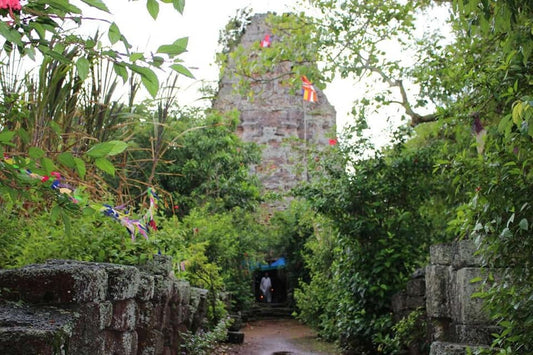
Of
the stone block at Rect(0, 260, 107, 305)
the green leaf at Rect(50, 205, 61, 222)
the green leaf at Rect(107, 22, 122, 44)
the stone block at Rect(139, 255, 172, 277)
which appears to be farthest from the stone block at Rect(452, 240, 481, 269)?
the green leaf at Rect(107, 22, 122, 44)

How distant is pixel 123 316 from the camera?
3332 millimetres

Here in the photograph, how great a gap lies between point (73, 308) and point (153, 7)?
4.70 ft

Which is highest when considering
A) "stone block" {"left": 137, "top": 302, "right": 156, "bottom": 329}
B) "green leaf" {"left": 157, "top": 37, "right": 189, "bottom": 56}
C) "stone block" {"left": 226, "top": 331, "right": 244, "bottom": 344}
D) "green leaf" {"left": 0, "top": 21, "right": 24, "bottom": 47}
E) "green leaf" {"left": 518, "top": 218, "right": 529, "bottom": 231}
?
"green leaf" {"left": 0, "top": 21, "right": 24, "bottom": 47}

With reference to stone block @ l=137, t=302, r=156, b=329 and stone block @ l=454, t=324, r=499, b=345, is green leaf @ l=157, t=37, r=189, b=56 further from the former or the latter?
stone block @ l=454, t=324, r=499, b=345

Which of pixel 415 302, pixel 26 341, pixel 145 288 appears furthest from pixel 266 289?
pixel 26 341

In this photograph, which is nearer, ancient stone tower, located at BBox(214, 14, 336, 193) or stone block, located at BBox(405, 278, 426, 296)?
stone block, located at BBox(405, 278, 426, 296)

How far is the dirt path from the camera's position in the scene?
30.6 ft

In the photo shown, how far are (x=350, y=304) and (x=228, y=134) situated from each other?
24.7 feet

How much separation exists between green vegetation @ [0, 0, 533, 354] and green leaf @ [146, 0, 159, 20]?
77 mm

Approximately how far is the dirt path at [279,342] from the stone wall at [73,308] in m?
5.07

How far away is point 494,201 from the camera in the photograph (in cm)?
356

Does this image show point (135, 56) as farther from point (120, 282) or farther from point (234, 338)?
point (234, 338)

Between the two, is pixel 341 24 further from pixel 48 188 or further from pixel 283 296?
pixel 283 296

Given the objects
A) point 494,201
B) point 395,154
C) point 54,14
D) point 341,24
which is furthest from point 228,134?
point 54,14
